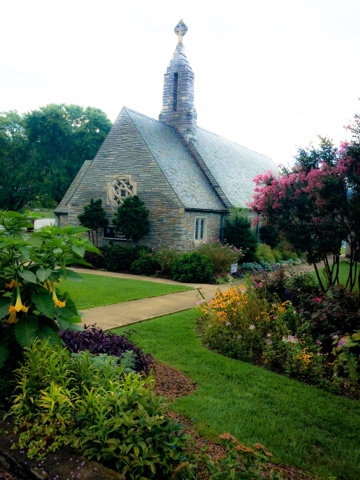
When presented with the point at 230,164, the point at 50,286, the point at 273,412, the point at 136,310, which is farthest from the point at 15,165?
the point at 273,412

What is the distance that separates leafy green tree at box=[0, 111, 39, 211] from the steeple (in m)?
17.5

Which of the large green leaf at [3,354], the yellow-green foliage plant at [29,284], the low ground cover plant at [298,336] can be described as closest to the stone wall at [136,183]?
the low ground cover plant at [298,336]

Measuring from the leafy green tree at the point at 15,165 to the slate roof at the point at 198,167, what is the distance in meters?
18.3

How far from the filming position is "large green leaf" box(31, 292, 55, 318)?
319 cm

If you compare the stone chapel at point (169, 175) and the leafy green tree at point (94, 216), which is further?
the leafy green tree at point (94, 216)

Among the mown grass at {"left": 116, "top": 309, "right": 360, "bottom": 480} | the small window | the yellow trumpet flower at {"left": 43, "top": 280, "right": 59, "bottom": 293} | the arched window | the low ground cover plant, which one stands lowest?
the mown grass at {"left": 116, "top": 309, "right": 360, "bottom": 480}

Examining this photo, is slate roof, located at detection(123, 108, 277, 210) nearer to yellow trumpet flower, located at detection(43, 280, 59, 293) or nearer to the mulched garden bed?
the mulched garden bed

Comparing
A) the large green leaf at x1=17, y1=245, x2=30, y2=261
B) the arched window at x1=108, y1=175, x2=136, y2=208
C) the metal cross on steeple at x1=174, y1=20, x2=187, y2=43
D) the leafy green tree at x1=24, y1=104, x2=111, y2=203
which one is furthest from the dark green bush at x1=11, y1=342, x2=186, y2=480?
the leafy green tree at x1=24, y1=104, x2=111, y2=203

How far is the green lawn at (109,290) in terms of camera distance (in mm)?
9258

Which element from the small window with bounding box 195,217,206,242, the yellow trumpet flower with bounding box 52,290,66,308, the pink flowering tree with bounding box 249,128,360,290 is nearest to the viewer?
the yellow trumpet flower with bounding box 52,290,66,308

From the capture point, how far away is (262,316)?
6613 mm

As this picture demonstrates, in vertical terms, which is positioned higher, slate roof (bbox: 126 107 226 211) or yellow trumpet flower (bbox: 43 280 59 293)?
slate roof (bbox: 126 107 226 211)

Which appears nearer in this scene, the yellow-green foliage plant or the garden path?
the yellow-green foliage plant

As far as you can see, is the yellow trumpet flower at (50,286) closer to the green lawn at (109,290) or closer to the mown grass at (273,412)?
the mown grass at (273,412)
